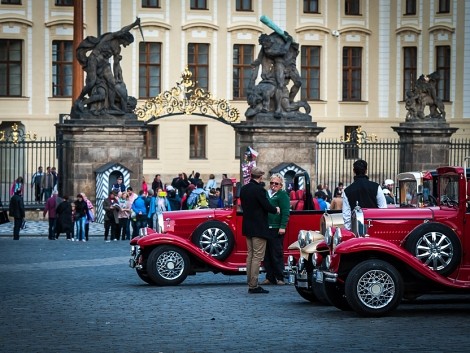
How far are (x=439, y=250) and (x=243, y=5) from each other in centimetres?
4652

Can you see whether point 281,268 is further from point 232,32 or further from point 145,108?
point 232,32

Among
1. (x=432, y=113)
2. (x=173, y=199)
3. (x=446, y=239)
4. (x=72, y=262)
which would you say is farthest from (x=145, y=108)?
(x=446, y=239)

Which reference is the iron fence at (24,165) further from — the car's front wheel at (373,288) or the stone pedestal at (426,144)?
the car's front wheel at (373,288)

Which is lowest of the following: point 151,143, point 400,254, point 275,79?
point 400,254

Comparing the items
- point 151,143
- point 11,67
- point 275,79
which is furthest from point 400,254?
point 11,67

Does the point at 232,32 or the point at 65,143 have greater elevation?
the point at 232,32

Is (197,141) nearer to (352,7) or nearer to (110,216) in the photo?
(352,7)

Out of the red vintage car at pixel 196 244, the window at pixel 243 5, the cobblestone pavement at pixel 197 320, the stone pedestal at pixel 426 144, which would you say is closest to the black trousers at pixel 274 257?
the cobblestone pavement at pixel 197 320

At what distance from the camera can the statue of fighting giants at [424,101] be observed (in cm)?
4469

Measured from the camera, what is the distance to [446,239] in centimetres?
1866

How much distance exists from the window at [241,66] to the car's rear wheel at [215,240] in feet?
133

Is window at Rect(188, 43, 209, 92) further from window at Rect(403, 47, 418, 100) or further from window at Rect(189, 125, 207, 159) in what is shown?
window at Rect(403, 47, 418, 100)

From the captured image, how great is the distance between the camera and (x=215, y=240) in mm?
23828

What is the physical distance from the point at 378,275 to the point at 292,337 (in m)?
2.41
